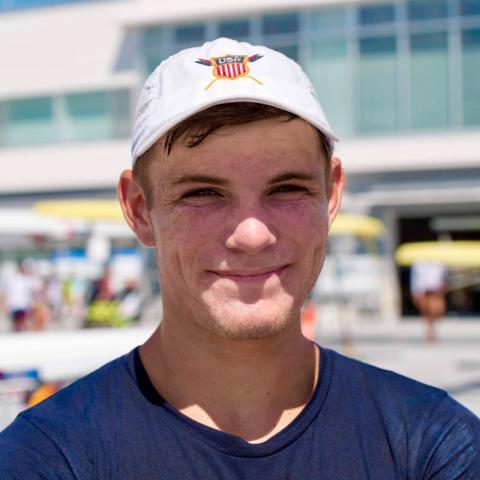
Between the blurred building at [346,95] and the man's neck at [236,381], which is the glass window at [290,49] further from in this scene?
the man's neck at [236,381]

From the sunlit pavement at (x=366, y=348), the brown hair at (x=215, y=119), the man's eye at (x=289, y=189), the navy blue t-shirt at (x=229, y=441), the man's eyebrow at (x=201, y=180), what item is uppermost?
the sunlit pavement at (x=366, y=348)

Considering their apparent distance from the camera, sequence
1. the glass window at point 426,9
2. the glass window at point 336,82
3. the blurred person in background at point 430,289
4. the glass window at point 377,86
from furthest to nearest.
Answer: the glass window at point 336,82 → the glass window at point 377,86 → the glass window at point 426,9 → the blurred person in background at point 430,289

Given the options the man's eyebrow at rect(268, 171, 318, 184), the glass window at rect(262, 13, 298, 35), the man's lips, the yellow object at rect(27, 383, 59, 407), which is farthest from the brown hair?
the glass window at rect(262, 13, 298, 35)

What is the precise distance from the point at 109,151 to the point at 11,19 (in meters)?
6.67

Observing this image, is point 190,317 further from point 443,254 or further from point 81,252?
point 81,252

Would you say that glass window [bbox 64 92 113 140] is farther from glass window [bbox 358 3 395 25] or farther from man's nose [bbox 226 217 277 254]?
man's nose [bbox 226 217 277 254]

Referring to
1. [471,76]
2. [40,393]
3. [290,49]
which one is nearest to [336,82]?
[290,49]

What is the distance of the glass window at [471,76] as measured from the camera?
24906 mm

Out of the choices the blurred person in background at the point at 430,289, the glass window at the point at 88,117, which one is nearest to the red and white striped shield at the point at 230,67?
the blurred person in background at the point at 430,289

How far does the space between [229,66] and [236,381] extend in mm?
621

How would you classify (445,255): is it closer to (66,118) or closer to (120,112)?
(120,112)

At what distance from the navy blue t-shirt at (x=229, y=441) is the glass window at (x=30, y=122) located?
2896cm

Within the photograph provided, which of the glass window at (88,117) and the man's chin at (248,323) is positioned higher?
the glass window at (88,117)

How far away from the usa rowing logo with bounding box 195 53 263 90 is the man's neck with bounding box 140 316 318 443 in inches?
19.6
